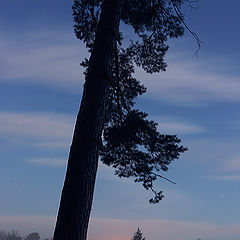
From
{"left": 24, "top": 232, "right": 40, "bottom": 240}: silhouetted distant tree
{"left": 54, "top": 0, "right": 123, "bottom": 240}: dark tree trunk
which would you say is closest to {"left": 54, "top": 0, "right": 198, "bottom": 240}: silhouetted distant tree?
{"left": 54, "top": 0, "right": 123, "bottom": 240}: dark tree trunk

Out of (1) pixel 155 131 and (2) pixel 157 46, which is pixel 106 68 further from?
(2) pixel 157 46

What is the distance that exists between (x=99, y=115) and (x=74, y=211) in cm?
157

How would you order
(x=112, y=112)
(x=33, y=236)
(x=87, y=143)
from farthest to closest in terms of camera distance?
(x=33, y=236) → (x=112, y=112) → (x=87, y=143)

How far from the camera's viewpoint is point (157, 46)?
33.0 ft

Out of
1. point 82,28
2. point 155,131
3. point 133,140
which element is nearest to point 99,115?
point 133,140

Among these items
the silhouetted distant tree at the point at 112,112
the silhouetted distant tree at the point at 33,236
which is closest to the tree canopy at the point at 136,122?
the silhouetted distant tree at the point at 112,112

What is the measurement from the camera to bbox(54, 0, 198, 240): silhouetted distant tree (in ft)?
14.1

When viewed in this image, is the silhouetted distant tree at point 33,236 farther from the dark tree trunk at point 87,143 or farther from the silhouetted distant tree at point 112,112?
the dark tree trunk at point 87,143

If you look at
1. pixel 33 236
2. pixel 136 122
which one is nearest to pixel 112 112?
pixel 136 122

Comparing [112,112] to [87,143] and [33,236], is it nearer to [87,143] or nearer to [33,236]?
[87,143]

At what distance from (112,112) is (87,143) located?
14.1 feet

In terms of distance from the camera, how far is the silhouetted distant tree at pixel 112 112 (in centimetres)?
429

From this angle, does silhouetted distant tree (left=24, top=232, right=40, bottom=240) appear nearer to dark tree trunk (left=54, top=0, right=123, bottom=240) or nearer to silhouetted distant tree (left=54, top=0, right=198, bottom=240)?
silhouetted distant tree (left=54, top=0, right=198, bottom=240)

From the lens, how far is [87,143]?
4.56m
